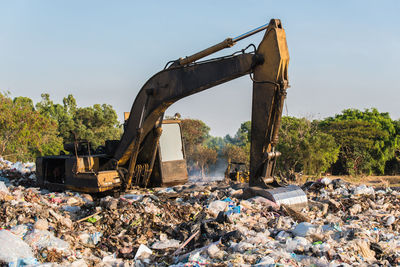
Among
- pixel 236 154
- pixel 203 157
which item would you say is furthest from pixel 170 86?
pixel 203 157

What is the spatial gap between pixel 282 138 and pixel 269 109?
14.8 m

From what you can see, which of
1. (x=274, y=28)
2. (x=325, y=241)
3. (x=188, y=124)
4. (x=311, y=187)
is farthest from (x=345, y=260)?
(x=188, y=124)

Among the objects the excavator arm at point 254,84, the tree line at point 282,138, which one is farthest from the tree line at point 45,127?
the excavator arm at point 254,84

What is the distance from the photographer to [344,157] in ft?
87.8

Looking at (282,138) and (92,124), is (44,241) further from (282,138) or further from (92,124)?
(92,124)

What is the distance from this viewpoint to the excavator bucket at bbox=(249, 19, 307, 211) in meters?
6.02

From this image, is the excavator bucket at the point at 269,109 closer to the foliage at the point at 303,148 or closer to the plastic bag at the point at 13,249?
the plastic bag at the point at 13,249

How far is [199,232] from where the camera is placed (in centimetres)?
531

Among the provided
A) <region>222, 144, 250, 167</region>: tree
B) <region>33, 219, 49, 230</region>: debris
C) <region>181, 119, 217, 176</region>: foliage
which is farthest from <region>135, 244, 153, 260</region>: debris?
<region>181, 119, 217, 176</region>: foliage

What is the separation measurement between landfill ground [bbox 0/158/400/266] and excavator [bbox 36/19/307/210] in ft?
1.61

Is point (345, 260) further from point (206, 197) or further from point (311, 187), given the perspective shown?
point (311, 187)

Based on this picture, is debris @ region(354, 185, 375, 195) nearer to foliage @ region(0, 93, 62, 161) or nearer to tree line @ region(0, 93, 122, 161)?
tree line @ region(0, 93, 122, 161)

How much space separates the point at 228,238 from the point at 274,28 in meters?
3.21

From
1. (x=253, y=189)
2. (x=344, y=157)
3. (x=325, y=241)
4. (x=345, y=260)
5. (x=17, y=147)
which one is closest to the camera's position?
(x=345, y=260)
